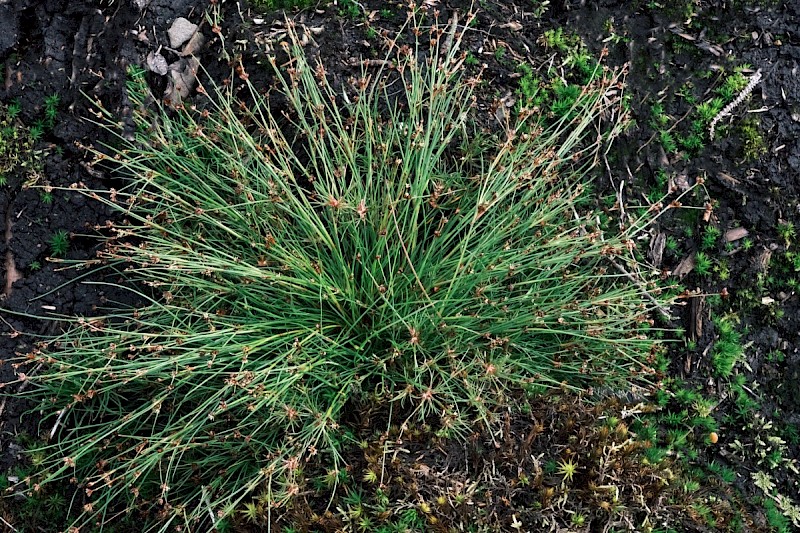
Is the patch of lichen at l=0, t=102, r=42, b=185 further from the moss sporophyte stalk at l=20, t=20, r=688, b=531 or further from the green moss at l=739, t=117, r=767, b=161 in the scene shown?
the green moss at l=739, t=117, r=767, b=161

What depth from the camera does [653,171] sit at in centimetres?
378

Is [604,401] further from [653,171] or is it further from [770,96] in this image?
[770,96]

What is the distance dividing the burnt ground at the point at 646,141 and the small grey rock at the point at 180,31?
0.04 m

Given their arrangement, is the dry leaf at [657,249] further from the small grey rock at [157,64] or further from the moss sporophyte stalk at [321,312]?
the small grey rock at [157,64]

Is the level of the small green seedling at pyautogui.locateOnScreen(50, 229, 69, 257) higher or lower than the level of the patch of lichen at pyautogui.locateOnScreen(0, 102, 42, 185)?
lower

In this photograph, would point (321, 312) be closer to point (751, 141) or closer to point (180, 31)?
point (180, 31)

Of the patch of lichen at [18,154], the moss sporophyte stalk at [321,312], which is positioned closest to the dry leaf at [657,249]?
the moss sporophyte stalk at [321,312]

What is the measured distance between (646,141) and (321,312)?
2.21 m

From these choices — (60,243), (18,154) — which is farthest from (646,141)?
(18,154)

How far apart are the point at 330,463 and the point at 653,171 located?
2.42m

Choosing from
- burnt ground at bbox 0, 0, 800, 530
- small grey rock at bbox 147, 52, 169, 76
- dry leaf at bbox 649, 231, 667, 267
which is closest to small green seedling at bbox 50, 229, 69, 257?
burnt ground at bbox 0, 0, 800, 530

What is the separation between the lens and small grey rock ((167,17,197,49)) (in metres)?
3.69

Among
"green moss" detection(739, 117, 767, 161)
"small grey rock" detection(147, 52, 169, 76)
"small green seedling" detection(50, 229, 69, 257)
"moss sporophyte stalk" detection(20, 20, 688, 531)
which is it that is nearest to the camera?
"moss sporophyte stalk" detection(20, 20, 688, 531)

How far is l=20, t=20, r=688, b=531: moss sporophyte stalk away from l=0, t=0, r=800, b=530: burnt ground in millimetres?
411
